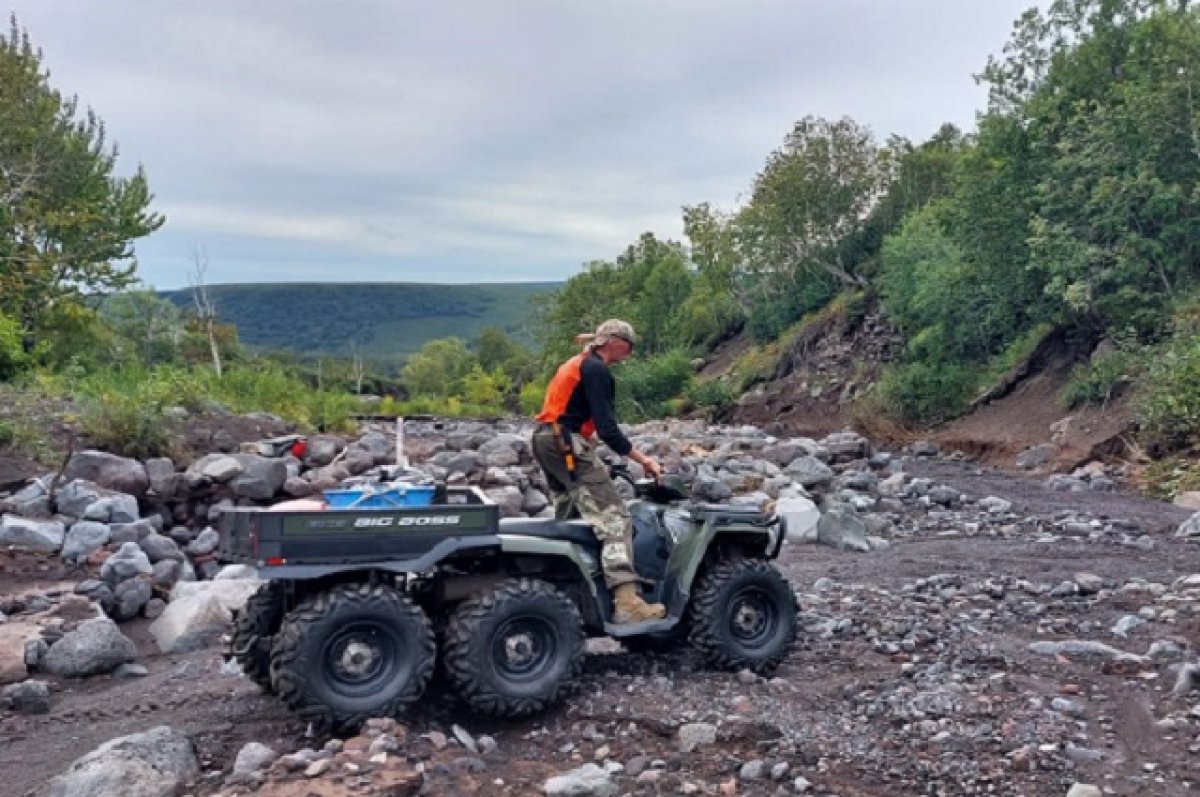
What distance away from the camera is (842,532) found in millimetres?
11781

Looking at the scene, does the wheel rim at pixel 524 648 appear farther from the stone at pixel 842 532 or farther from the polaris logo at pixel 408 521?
the stone at pixel 842 532

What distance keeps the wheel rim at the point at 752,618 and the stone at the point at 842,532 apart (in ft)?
17.4

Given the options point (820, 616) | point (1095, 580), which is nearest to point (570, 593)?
point (820, 616)

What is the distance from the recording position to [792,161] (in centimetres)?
4428

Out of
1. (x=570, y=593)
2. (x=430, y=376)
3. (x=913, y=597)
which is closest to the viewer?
(x=570, y=593)

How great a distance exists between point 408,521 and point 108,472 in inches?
318

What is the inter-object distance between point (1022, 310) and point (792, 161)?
1987cm

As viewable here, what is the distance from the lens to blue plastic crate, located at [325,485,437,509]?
536 centimetres

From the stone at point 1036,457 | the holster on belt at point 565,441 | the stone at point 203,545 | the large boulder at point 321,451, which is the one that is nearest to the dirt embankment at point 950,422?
the stone at point 1036,457

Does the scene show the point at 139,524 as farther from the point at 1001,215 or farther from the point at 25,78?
the point at 25,78

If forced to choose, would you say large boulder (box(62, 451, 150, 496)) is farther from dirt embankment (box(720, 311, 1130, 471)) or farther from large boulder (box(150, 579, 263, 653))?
dirt embankment (box(720, 311, 1130, 471))

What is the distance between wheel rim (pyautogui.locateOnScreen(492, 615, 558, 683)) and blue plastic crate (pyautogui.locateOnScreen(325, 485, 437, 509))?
2.72ft

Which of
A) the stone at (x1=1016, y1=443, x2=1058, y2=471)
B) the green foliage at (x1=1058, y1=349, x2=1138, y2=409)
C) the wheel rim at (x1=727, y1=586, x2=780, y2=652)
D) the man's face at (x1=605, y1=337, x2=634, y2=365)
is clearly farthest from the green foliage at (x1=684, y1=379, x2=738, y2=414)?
the man's face at (x1=605, y1=337, x2=634, y2=365)

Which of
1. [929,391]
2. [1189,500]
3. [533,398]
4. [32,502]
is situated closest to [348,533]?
[32,502]
